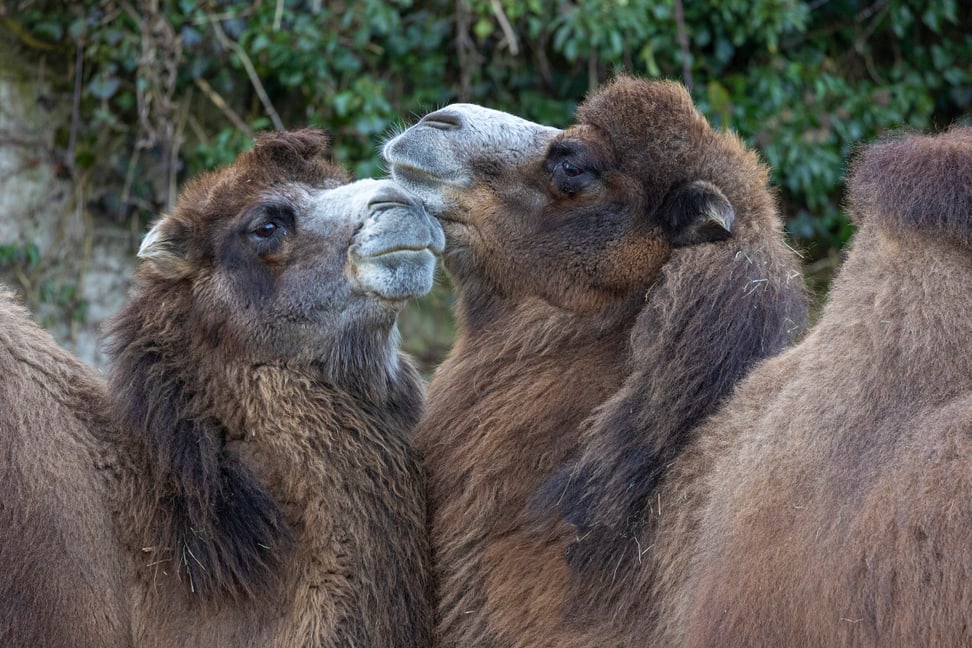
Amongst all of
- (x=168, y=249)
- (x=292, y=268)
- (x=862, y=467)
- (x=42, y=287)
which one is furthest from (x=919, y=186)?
(x=42, y=287)

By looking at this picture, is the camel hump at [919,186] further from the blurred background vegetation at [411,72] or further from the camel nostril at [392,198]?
the blurred background vegetation at [411,72]

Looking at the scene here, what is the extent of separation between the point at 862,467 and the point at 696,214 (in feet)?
4.40

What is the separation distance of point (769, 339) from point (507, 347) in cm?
95

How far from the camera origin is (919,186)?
12.0ft

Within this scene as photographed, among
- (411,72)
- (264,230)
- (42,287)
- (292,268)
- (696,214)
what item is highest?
(696,214)

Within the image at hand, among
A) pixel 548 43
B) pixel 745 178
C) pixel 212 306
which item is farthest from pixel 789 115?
pixel 212 306

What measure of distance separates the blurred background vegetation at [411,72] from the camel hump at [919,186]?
5.01 metres

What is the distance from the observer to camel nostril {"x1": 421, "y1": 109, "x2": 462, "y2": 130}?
484 centimetres

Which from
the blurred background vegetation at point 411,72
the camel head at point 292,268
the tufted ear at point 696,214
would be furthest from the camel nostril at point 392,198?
the blurred background vegetation at point 411,72

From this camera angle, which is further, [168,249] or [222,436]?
[168,249]

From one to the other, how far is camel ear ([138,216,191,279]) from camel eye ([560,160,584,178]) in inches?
55.5

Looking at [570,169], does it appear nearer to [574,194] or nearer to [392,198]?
[574,194]

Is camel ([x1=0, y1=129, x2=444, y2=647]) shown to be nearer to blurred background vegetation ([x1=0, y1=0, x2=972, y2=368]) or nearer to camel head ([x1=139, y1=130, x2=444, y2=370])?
camel head ([x1=139, y1=130, x2=444, y2=370])

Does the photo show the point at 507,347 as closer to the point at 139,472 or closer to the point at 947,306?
the point at 139,472
